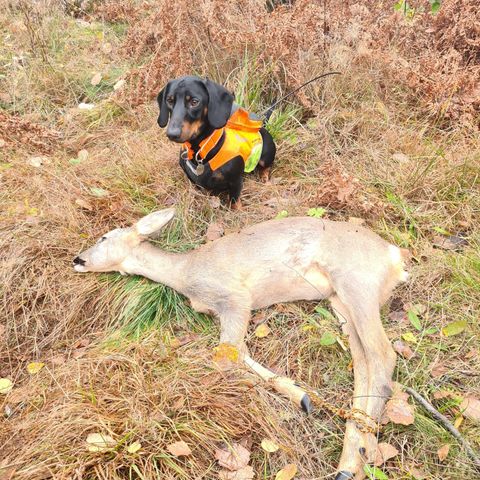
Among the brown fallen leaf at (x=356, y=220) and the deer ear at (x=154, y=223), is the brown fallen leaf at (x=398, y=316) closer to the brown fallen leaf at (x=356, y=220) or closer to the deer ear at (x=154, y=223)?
the brown fallen leaf at (x=356, y=220)

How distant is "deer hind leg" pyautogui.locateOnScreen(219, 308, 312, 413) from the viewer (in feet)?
10.4

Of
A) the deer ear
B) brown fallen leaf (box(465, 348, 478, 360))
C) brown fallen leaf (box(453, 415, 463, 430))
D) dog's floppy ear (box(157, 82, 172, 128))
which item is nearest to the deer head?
the deer ear

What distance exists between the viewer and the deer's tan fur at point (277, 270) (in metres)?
3.42

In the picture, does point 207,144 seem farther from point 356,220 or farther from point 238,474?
point 238,474

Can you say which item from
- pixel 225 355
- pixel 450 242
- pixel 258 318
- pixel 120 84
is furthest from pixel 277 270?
pixel 120 84

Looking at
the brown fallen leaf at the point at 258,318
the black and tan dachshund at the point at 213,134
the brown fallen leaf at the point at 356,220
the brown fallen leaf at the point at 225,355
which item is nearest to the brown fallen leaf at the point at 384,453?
the brown fallen leaf at the point at 225,355

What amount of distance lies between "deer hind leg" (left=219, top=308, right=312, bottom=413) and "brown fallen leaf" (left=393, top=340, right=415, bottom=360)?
715 mm

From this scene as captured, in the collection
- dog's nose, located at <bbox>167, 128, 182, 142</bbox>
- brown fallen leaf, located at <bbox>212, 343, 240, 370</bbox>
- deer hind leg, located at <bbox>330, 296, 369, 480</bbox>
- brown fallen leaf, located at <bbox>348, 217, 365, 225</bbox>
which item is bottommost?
deer hind leg, located at <bbox>330, 296, 369, 480</bbox>

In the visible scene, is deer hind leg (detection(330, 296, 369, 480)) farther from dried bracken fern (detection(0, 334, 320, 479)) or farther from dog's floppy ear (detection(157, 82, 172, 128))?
dog's floppy ear (detection(157, 82, 172, 128))

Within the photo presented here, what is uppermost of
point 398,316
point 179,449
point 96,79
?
point 96,79

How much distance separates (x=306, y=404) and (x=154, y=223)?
180 centimetres

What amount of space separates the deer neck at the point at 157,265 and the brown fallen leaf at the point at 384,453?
174 centimetres

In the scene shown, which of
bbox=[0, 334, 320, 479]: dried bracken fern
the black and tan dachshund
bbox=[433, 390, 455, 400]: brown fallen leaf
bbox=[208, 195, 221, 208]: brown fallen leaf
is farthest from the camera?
bbox=[208, 195, 221, 208]: brown fallen leaf

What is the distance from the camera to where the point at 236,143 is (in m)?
4.45
